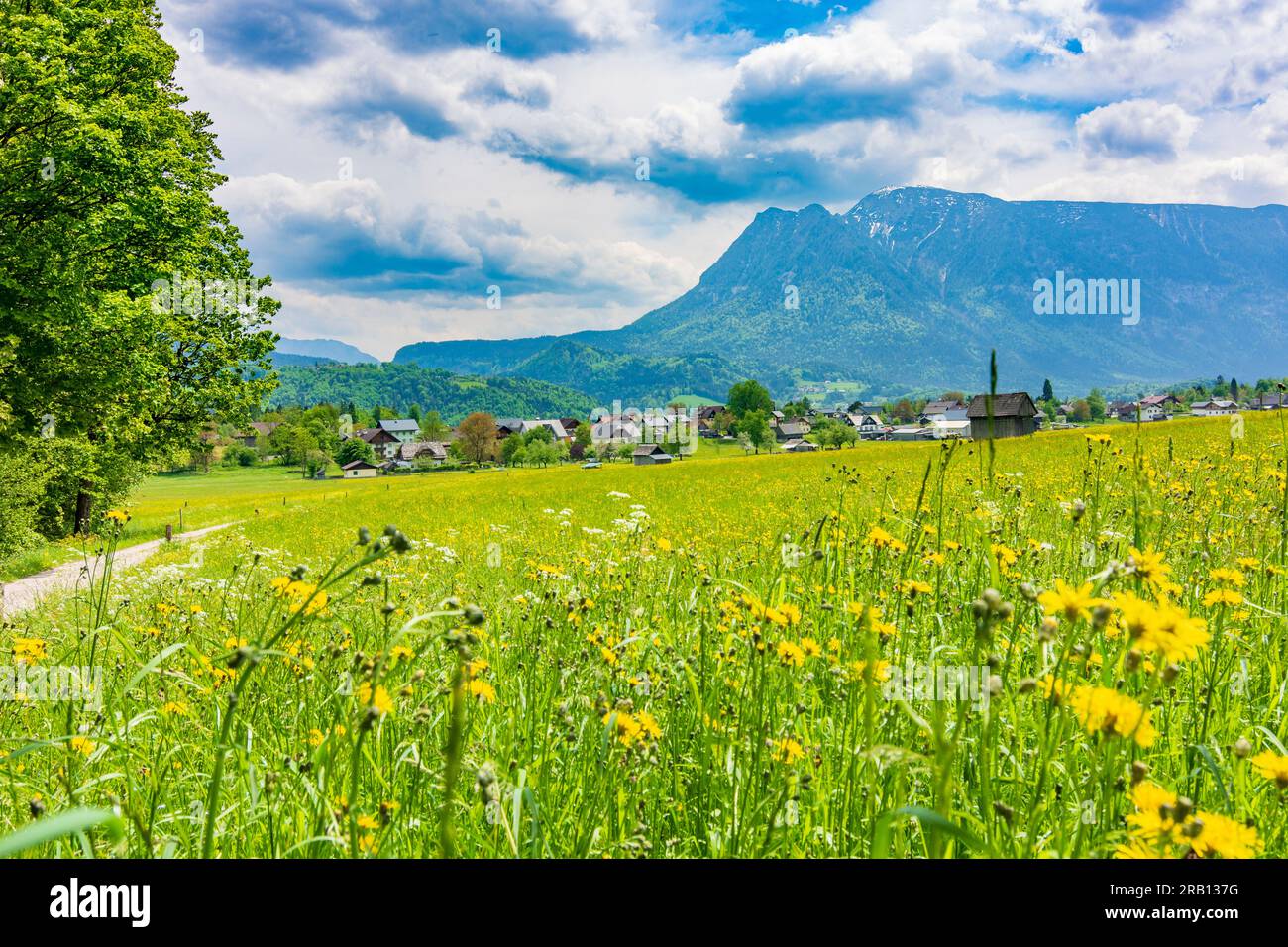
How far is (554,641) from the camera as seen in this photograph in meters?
3.83

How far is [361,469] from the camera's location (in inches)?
4459

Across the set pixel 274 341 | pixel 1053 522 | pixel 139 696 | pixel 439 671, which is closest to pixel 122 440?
pixel 274 341

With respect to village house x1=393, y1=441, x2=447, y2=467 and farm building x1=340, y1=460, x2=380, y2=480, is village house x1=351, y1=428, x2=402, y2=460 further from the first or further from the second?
farm building x1=340, y1=460, x2=380, y2=480

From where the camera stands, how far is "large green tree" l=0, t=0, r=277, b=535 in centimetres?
1641

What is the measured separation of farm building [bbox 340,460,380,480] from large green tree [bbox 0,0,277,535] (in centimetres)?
9128

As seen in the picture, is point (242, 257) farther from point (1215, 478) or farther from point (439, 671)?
point (1215, 478)

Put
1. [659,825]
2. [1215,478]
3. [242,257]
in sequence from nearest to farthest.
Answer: [659,825], [1215,478], [242,257]

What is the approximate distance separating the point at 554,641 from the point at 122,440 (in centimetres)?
2360

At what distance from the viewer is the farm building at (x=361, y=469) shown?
110 metres

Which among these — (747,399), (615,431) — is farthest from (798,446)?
(615,431)

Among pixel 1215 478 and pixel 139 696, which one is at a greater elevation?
pixel 1215 478

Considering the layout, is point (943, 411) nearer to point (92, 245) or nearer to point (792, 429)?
point (792, 429)
